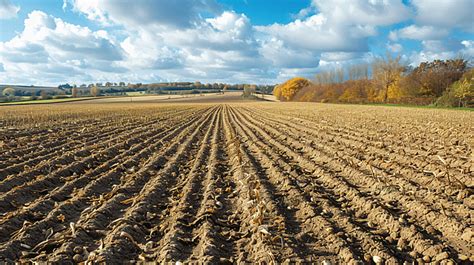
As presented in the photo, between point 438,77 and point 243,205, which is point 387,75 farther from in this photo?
point 243,205

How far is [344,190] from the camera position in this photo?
6.91m

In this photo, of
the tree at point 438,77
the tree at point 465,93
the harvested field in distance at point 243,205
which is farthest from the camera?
the tree at point 438,77

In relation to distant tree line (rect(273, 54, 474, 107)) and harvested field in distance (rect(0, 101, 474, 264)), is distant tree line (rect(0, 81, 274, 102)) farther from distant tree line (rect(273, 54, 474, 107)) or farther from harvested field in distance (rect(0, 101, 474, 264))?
harvested field in distance (rect(0, 101, 474, 264))

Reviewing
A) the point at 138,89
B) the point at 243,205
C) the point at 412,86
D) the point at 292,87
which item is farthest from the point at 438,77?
the point at 138,89

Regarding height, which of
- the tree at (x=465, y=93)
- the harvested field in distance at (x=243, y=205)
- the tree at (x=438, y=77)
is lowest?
the harvested field in distance at (x=243, y=205)

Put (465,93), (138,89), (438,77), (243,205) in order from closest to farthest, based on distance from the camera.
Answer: (243,205) → (465,93) → (438,77) → (138,89)

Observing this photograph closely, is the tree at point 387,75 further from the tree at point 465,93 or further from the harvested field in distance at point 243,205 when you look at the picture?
the harvested field in distance at point 243,205

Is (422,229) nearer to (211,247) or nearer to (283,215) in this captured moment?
(283,215)

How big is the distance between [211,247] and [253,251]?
1.95 ft

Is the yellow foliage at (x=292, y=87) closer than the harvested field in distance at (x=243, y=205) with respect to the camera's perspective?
No

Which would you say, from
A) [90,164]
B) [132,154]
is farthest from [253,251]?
[132,154]

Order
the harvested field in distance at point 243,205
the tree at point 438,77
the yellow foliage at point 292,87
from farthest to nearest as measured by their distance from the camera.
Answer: the yellow foliage at point 292,87 < the tree at point 438,77 < the harvested field in distance at point 243,205

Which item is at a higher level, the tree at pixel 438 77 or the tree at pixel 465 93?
the tree at pixel 438 77

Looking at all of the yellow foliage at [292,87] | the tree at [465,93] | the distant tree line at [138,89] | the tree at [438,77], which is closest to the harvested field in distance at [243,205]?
the tree at [465,93]
